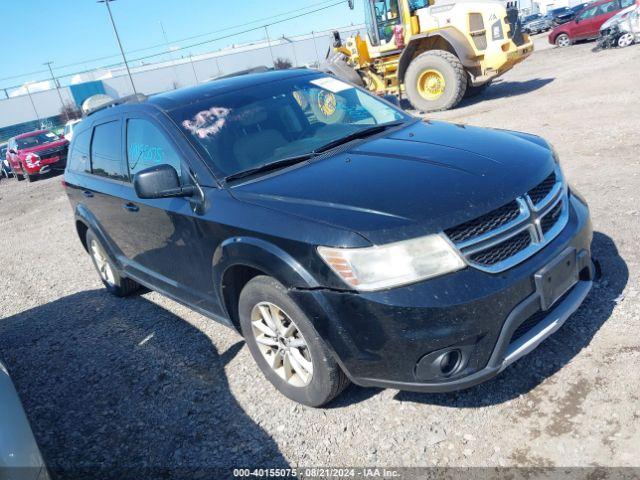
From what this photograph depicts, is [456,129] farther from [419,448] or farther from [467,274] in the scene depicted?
[419,448]

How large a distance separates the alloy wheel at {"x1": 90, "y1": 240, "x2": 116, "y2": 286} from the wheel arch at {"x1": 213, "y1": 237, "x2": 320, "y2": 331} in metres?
2.39

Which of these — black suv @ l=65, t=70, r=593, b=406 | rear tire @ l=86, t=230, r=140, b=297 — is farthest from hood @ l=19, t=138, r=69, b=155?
black suv @ l=65, t=70, r=593, b=406

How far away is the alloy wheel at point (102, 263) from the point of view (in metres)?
5.17

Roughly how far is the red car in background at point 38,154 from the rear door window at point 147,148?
15.8 m

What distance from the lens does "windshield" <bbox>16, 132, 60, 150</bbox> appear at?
734 inches

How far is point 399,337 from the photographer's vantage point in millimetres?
2316

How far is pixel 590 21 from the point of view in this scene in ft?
74.3

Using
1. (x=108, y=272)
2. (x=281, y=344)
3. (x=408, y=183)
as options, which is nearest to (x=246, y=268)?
(x=281, y=344)

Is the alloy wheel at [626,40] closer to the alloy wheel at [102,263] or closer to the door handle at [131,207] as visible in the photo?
the alloy wheel at [102,263]

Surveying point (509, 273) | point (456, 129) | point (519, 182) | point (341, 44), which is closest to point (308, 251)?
point (509, 273)

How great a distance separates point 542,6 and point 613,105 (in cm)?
5446

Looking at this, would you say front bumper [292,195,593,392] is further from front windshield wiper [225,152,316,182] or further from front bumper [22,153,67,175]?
front bumper [22,153,67,175]

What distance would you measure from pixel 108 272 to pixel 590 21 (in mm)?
24188

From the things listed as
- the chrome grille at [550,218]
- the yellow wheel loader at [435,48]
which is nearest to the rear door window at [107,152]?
the chrome grille at [550,218]
